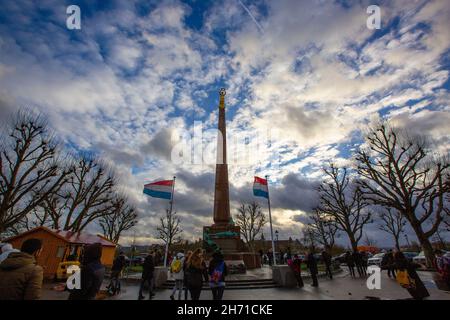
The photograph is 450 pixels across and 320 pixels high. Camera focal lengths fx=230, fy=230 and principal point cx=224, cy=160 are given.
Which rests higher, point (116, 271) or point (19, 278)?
point (19, 278)

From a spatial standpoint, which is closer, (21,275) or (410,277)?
(21,275)

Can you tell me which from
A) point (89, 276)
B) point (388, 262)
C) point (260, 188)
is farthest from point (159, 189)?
point (388, 262)

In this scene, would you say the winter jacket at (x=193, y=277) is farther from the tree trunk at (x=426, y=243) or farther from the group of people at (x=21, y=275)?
the tree trunk at (x=426, y=243)

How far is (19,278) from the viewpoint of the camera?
255cm

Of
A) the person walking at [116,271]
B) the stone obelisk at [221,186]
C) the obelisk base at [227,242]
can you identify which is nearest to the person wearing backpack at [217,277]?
the person walking at [116,271]

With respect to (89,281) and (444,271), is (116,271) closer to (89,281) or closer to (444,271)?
(89,281)

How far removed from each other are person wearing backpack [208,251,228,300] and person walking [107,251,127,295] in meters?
5.23

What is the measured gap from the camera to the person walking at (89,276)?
10.9 ft

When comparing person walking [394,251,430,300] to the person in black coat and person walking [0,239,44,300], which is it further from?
person walking [0,239,44,300]

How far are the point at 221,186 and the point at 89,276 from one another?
19041mm

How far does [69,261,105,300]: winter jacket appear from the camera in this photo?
3318mm

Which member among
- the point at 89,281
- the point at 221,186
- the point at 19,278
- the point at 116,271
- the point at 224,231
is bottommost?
the point at 116,271
